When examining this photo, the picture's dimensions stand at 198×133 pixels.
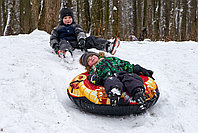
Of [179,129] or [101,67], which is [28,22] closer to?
[101,67]

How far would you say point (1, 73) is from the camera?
8.34 feet

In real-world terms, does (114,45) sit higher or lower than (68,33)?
lower

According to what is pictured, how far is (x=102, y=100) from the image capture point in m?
2.24

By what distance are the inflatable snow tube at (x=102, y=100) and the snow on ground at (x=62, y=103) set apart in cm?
11

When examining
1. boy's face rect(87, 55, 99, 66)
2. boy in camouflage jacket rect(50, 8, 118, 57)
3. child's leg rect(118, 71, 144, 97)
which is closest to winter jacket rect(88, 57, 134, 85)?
boy's face rect(87, 55, 99, 66)

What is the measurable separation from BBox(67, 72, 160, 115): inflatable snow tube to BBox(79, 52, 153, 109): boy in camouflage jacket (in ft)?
0.29

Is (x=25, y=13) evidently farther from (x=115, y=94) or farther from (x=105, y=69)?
(x=115, y=94)

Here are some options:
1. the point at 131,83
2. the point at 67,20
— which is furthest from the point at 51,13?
the point at 131,83

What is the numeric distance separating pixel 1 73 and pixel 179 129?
2411mm

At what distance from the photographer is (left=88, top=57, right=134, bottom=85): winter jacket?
98.6 inches

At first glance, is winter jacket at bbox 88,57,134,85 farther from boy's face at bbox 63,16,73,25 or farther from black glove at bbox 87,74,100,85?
boy's face at bbox 63,16,73,25

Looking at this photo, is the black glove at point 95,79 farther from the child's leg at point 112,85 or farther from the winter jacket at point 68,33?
the winter jacket at point 68,33

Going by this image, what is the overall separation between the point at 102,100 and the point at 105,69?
0.49m

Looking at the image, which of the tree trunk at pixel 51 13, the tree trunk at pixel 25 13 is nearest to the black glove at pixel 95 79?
the tree trunk at pixel 51 13
